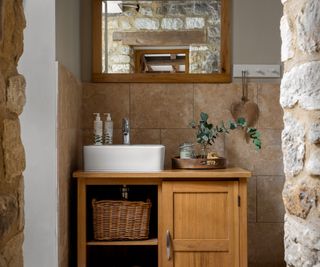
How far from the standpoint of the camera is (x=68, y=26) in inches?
125

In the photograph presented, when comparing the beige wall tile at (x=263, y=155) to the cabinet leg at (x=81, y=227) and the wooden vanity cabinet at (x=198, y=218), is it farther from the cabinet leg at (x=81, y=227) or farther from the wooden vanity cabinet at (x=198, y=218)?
the cabinet leg at (x=81, y=227)

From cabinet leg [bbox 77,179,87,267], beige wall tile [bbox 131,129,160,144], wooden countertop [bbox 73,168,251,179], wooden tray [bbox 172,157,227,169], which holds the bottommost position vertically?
cabinet leg [bbox 77,179,87,267]

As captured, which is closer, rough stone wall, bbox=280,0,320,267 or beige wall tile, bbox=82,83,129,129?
rough stone wall, bbox=280,0,320,267

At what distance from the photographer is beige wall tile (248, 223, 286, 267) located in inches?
146

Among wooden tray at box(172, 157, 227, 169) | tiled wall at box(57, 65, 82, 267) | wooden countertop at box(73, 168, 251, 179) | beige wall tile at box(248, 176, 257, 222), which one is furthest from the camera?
beige wall tile at box(248, 176, 257, 222)

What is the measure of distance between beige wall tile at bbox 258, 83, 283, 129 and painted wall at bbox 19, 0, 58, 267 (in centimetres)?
165

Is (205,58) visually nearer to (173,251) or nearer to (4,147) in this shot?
→ (173,251)

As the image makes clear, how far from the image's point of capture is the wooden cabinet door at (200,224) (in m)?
3.07

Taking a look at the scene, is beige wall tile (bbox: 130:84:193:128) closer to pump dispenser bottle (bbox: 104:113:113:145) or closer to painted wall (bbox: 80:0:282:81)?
pump dispenser bottle (bbox: 104:113:113:145)

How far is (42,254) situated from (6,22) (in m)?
1.64

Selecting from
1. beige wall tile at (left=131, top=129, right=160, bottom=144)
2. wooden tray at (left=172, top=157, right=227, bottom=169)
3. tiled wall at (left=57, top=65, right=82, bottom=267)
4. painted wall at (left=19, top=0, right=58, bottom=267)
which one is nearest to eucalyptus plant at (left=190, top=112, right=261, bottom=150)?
wooden tray at (left=172, top=157, right=227, bottom=169)

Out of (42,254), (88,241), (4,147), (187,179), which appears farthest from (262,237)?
(4,147)

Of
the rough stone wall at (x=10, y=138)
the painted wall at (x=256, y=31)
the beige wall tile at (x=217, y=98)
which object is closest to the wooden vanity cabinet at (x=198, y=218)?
the beige wall tile at (x=217, y=98)

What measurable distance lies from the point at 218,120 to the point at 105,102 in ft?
2.74
